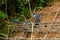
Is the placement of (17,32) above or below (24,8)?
below

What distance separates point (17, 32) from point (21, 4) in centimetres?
148

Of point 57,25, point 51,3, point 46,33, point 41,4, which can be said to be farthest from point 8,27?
point 51,3

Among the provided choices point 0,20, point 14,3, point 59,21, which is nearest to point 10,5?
point 14,3

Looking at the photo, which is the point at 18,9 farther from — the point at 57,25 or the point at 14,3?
the point at 57,25

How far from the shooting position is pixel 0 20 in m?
6.43

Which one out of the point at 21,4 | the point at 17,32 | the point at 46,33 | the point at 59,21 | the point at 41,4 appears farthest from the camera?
the point at 41,4

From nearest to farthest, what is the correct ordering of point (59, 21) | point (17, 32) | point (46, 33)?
point (46, 33) → point (17, 32) → point (59, 21)

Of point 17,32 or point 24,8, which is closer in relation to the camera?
point 17,32

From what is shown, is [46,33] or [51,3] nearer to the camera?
[46,33]

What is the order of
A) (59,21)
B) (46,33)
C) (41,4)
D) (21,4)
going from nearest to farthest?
(46,33) < (59,21) < (21,4) < (41,4)

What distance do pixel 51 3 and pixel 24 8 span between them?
1.54 meters

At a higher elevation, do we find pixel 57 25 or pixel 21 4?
pixel 21 4

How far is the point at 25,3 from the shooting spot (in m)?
7.80

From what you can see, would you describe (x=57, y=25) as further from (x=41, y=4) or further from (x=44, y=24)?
(x=41, y=4)
